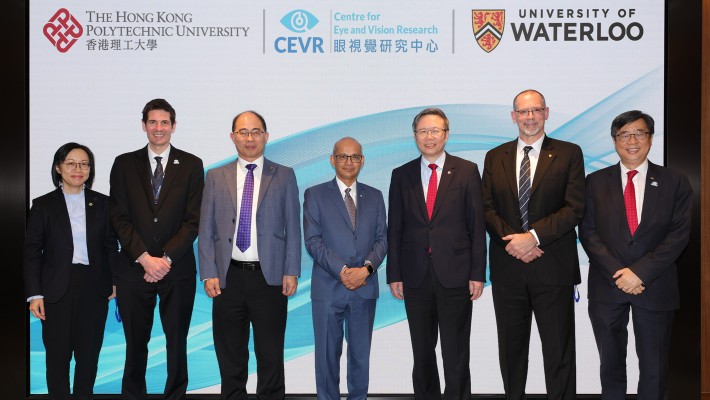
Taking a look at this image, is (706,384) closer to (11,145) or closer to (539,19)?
(539,19)

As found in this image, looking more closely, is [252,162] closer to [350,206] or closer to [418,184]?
[350,206]

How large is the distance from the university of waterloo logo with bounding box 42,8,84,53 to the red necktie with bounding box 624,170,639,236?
387 cm

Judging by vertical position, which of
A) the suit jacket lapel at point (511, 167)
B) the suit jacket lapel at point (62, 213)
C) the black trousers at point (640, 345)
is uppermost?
the suit jacket lapel at point (511, 167)

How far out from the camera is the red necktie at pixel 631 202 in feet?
12.1

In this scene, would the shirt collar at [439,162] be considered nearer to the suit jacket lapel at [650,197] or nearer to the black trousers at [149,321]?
the suit jacket lapel at [650,197]

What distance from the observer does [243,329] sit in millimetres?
3916

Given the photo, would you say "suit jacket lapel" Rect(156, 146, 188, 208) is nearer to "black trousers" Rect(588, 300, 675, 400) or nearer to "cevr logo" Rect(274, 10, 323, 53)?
"cevr logo" Rect(274, 10, 323, 53)

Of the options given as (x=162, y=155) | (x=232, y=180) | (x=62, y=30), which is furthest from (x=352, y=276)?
(x=62, y=30)

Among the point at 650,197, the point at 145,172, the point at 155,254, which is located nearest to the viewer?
the point at 650,197

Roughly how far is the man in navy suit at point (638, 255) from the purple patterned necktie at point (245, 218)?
80.3 inches

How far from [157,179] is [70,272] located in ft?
2.49

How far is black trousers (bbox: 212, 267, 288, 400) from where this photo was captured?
3850 mm

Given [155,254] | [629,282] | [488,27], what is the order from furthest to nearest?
[488,27] → [155,254] → [629,282]

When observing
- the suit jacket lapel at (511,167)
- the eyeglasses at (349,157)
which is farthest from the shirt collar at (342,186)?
the suit jacket lapel at (511,167)
